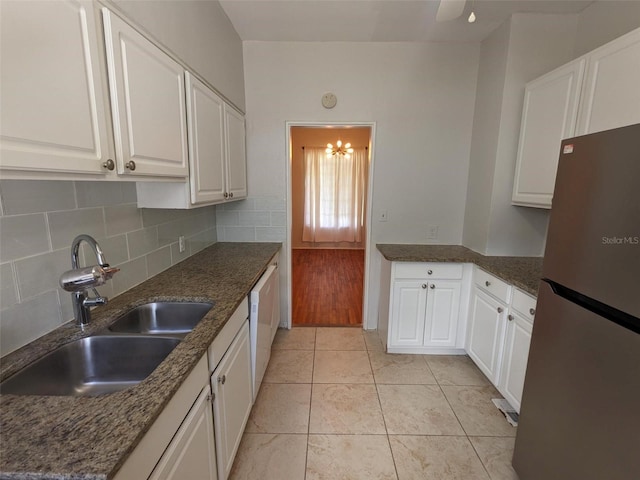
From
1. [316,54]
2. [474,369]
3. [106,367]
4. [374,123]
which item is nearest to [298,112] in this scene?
[316,54]

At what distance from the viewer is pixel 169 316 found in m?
1.45

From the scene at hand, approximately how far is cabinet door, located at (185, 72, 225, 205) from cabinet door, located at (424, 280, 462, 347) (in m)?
1.86

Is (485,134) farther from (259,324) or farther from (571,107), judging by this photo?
(259,324)

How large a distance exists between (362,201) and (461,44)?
401 cm

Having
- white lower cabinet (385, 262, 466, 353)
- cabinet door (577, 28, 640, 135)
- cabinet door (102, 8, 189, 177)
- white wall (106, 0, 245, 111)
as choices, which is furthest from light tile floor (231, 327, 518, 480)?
white wall (106, 0, 245, 111)

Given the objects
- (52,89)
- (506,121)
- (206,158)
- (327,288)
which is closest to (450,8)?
(506,121)

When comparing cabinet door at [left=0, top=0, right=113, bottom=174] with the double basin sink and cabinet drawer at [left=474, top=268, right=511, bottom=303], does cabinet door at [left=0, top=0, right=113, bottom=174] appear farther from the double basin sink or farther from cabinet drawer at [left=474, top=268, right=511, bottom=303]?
cabinet drawer at [left=474, top=268, right=511, bottom=303]

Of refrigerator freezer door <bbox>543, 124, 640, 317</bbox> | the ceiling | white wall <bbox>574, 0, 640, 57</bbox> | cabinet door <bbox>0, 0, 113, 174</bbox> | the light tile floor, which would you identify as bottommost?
the light tile floor

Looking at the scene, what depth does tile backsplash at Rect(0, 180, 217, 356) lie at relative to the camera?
3.17 ft

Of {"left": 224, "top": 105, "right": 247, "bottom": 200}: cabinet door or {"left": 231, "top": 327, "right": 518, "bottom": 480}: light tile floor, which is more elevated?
{"left": 224, "top": 105, "right": 247, "bottom": 200}: cabinet door

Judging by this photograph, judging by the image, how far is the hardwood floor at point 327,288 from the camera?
10.8ft

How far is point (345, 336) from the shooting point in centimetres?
289

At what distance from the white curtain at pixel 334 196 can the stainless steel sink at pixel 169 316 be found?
16.8 ft

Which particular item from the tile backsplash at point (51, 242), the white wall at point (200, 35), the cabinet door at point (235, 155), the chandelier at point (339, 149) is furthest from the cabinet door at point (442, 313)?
the chandelier at point (339, 149)
